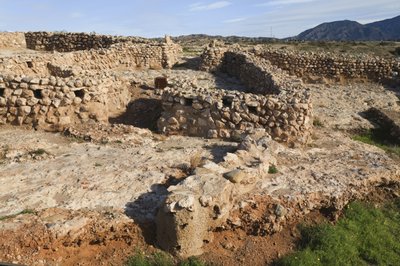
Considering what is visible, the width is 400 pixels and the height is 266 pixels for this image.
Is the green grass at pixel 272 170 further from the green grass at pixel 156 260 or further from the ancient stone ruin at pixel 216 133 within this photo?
the green grass at pixel 156 260

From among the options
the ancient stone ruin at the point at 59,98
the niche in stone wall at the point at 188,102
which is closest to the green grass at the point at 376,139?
the niche in stone wall at the point at 188,102

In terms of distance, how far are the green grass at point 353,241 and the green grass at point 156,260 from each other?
1476 mm

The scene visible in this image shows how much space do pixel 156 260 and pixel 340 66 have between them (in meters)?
19.4

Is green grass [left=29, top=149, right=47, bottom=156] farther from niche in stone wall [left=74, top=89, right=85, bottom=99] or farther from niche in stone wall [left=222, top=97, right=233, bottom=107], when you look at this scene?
niche in stone wall [left=222, top=97, right=233, bottom=107]

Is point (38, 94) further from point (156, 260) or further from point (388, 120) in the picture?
point (388, 120)

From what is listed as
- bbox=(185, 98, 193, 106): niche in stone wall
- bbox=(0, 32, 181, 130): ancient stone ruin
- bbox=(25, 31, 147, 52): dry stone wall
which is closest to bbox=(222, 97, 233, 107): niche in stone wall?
bbox=(185, 98, 193, 106): niche in stone wall

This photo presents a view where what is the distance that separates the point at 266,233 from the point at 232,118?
447cm

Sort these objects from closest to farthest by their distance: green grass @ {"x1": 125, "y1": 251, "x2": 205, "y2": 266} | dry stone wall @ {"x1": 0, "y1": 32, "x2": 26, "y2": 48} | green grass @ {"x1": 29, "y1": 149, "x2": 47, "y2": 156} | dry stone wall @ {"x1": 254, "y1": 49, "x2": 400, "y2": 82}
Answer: green grass @ {"x1": 125, "y1": 251, "x2": 205, "y2": 266}
green grass @ {"x1": 29, "y1": 149, "x2": 47, "y2": 156}
dry stone wall @ {"x1": 254, "y1": 49, "x2": 400, "y2": 82}
dry stone wall @ {"x1": 0, "y1": 32, "x2": 26, "y2": 48}

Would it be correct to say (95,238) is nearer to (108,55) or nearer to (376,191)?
(376,191)

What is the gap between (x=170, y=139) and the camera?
11.6 meters

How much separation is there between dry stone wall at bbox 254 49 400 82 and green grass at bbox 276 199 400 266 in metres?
15.6

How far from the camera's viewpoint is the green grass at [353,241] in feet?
24.4

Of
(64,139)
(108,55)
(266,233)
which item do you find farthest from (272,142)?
(108,55)

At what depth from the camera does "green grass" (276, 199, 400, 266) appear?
7434 mm
